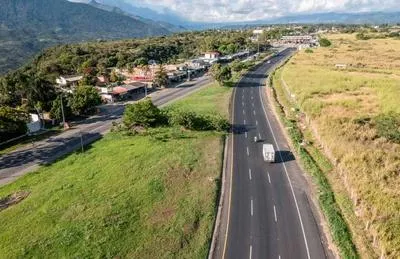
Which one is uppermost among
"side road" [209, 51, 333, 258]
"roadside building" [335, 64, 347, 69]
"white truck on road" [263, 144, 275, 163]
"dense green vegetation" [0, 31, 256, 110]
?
"dense green vegetation" [0, 31, 256, 110]

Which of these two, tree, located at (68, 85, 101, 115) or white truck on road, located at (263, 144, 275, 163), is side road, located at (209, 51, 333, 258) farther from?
tree, located at (68, 85, 101, 115)

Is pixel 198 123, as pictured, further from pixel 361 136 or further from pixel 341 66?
pixel 341 66

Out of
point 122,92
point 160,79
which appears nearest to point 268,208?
point 122,92

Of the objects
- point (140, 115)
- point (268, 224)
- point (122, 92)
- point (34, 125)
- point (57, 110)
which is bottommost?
point (268, 224)

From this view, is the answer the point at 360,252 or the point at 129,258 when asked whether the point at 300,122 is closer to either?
the point at 360,252

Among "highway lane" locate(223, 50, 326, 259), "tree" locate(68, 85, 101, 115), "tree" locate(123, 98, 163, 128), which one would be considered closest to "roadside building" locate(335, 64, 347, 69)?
"highway lane" locate(223, 50, 326, 259)

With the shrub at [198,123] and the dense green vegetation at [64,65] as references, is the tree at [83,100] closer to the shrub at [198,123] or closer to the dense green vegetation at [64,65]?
the dense green vegetation at [64,65]

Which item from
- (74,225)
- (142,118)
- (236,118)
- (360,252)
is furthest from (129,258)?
(236,118)

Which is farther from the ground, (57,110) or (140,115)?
(140,115)
